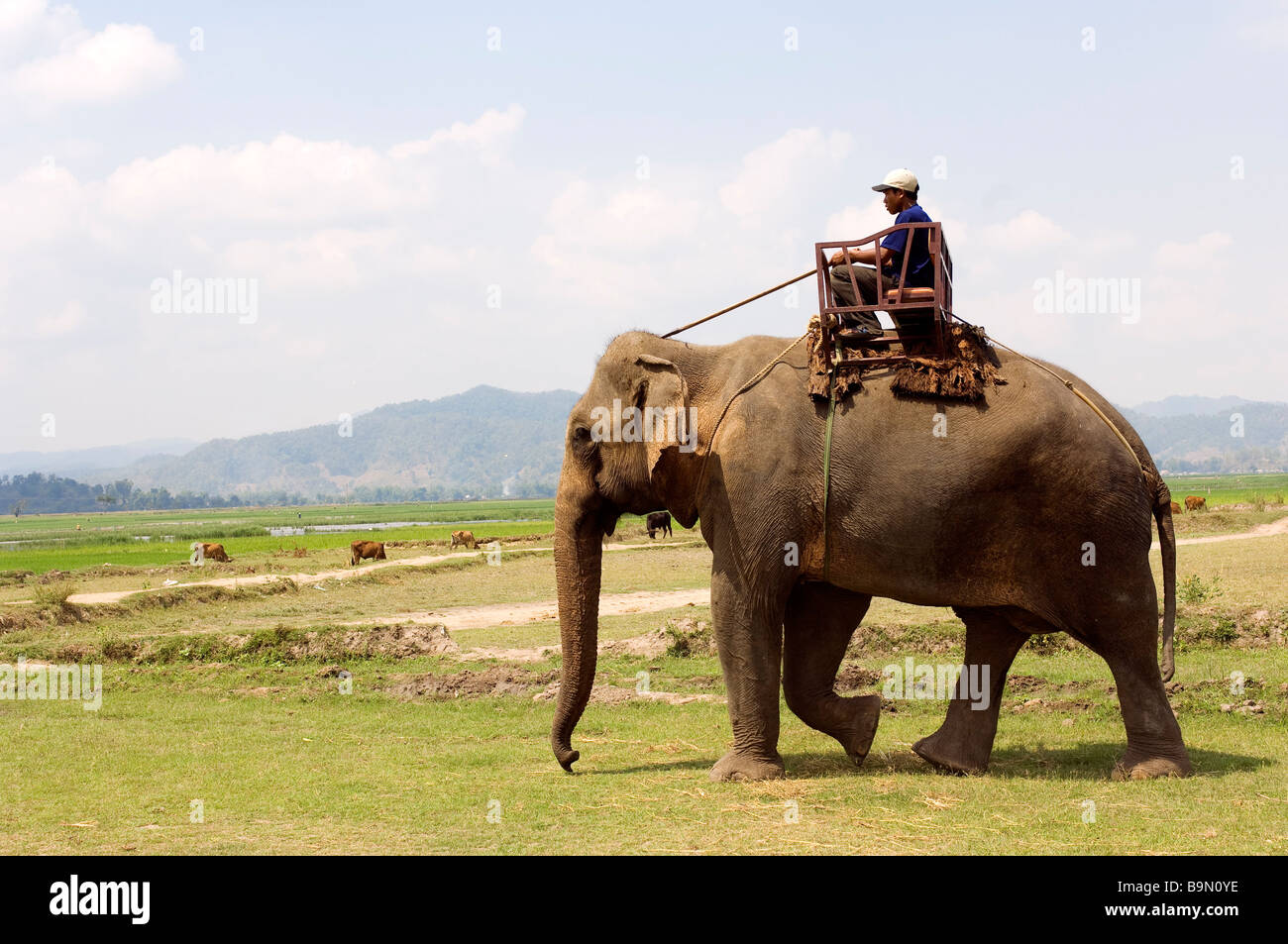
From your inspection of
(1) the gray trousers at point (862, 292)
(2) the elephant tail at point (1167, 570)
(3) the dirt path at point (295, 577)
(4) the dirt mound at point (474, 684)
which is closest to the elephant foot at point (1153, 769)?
(2) the elephant tail at point (1167, 570)

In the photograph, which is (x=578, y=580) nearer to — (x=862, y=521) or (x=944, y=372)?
(x=862, y=521)

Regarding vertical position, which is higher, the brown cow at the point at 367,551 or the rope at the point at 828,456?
the rope at the point at 828,456

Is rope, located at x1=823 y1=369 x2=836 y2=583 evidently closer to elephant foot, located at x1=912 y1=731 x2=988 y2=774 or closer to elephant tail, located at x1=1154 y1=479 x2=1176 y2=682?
elephant foot, located at x1=912 y1=731 x2=988 y2=774

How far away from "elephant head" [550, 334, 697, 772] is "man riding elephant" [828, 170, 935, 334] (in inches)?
66.2

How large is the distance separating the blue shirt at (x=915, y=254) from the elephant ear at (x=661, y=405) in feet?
7.19

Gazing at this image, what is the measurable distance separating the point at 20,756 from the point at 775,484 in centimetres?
842

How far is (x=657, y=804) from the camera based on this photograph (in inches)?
368

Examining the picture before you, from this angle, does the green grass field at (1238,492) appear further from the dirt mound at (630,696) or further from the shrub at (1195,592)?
the dirt mound at (630,696)

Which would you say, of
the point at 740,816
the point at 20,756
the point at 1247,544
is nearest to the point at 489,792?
the point at 740,816

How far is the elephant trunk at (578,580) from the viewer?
1105cm

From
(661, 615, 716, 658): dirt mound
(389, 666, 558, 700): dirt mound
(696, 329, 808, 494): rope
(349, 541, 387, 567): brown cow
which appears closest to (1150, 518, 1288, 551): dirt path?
(661, 615, 716, 658): dirt mound

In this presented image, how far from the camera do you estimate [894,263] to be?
408 inches

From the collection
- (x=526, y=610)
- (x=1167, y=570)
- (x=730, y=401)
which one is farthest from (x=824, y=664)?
(x=526, y=610)

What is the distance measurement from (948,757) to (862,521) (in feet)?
7.52
